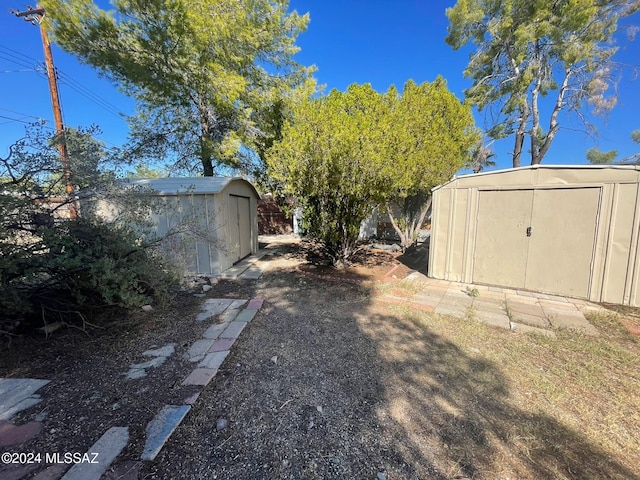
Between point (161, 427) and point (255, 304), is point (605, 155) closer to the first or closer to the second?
point (255, 304)

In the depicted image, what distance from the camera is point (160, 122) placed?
8.36m

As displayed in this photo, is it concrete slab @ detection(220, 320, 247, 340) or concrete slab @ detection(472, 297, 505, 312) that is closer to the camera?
concrete slab @ detection(220, 320, 247, 340)

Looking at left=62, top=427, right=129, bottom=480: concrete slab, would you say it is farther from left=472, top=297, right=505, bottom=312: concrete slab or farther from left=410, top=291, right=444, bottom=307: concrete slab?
left=472, top=297, right=505, bottom=312: concrete slab

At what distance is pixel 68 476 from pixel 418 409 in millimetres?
2099

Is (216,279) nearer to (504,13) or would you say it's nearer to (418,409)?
(418,409)

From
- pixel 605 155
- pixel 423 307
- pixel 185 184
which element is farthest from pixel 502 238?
pixel 605 155

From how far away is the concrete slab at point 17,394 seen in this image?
6.31 feet

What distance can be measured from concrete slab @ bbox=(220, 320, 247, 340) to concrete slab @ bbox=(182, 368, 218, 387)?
0.64 metres

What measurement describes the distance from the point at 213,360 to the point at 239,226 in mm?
4862

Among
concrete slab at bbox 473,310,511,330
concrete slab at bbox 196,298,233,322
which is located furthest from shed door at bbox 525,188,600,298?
concrete slab at bbox 196,298,233,322

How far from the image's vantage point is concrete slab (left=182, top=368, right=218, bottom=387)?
222 cm

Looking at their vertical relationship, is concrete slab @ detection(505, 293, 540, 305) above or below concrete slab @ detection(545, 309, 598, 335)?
above

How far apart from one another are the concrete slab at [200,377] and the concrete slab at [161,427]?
0.28m

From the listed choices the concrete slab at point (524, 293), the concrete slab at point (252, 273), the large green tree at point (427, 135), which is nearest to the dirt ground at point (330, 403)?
the concrete slab at point (524, 293)
